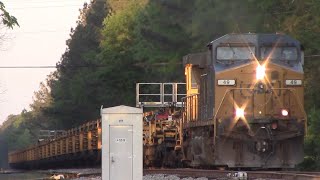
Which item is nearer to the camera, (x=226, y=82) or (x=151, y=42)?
(x=226, y=82)

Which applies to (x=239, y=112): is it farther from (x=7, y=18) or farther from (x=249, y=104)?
(x=7, y=18)

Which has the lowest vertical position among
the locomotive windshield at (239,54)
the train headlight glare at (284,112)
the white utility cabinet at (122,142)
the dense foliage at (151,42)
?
the white utility cabinet at (122,142)

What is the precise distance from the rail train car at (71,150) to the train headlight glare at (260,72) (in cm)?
1257

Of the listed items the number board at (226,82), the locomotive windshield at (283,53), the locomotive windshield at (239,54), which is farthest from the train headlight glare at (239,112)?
the locomotive windshield at (283,53)

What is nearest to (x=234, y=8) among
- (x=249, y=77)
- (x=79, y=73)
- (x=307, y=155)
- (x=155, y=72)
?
(x=307, y=155)

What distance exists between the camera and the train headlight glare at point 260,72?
18766 mm

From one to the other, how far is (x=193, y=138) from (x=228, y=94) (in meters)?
2.45

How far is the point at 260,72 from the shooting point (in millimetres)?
18766

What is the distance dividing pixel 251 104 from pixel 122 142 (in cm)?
653

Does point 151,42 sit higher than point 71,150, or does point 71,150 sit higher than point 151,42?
point 151,42

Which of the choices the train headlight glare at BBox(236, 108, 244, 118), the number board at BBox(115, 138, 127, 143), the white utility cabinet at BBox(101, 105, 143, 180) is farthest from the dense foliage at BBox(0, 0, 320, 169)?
the number board at BBox(115, 138, 127, 143)

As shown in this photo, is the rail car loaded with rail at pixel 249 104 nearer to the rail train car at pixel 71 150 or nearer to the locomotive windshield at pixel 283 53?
the locomotive windshield at pixel 283 53

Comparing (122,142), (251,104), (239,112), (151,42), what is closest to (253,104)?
(251,104)

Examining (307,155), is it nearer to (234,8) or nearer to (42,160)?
(234,8)
